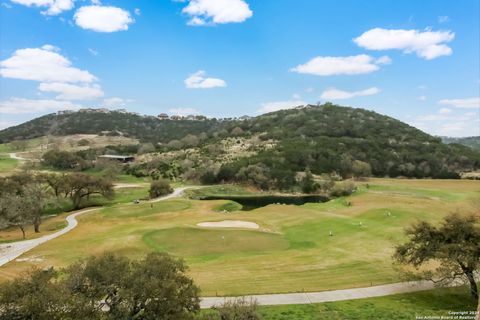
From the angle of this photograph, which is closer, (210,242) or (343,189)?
(210,242)

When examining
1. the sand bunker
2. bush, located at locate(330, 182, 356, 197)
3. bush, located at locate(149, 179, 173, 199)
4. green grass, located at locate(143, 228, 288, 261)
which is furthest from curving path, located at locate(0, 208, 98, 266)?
bush, located at locate(330, 182, 356, 197)

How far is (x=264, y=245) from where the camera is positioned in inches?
1843

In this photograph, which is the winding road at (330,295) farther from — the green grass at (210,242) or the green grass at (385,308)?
the green grass at (210,242)

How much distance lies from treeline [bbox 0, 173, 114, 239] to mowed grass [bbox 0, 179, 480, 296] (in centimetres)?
767

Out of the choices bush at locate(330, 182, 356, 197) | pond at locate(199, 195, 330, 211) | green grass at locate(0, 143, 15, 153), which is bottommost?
pond at locate(199, 195, 330, 211)

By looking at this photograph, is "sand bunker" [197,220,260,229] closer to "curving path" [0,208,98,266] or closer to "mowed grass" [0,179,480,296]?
"mowed grass" [0,179,480,296]

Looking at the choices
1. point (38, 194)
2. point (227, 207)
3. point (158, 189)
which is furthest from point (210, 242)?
point (158, 189)

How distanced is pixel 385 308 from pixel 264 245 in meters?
21.3

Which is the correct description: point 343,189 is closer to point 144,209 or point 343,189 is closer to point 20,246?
point 144,209

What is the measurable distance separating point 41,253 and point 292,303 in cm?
3174

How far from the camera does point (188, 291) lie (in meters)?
21.0

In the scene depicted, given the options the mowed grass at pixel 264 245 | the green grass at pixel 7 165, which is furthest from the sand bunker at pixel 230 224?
the green grass at pixel 7 165

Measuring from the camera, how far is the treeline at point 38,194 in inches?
2261

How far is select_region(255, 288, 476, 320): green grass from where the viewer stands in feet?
83.0
